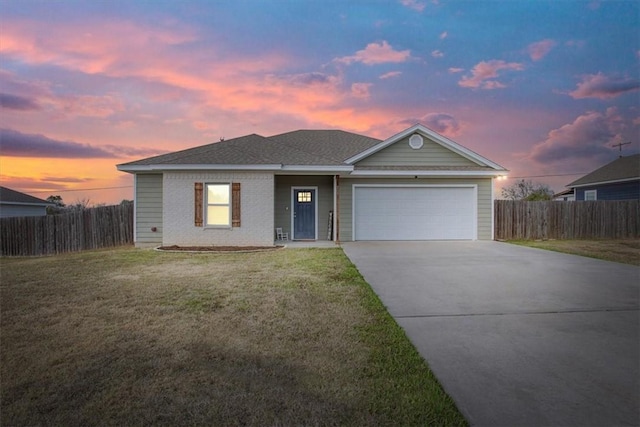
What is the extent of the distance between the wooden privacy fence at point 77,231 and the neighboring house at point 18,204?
10.6 meters

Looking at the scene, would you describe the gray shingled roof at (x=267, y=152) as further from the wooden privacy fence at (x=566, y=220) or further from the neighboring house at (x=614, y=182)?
the neighboring house at (x=614, y=182)

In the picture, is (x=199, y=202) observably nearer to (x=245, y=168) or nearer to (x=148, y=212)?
(x=245, y=168)

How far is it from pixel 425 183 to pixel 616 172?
16.6 meters

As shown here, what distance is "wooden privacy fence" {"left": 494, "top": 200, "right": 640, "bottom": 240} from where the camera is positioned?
1522 centimetres

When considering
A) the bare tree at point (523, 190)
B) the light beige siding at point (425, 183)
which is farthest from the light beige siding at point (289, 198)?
the bare tree at point (523, 190)

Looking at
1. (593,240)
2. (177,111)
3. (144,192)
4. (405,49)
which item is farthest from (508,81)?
(144,192)

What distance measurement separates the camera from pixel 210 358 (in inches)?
128

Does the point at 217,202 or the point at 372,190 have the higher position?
the point at 372,190

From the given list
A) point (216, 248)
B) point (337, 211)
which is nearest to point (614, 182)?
point (337, 211)

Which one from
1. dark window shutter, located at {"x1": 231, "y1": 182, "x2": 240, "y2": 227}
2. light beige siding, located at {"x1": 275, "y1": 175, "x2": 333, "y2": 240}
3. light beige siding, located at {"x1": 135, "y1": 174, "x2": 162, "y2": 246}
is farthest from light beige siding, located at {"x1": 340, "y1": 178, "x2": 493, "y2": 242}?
light beige siding, located at {"x1": 135, "y1": 174, "x2": 162, "y2": 246}

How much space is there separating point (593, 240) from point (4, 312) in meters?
20.0

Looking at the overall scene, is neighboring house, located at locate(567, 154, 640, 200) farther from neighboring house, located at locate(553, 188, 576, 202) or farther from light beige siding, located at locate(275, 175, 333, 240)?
light beige siding, located at locate(275, 175, 333, 240)

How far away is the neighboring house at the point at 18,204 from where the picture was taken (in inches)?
Result: 883

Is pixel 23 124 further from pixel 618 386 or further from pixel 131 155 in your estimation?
pixel 618 386
